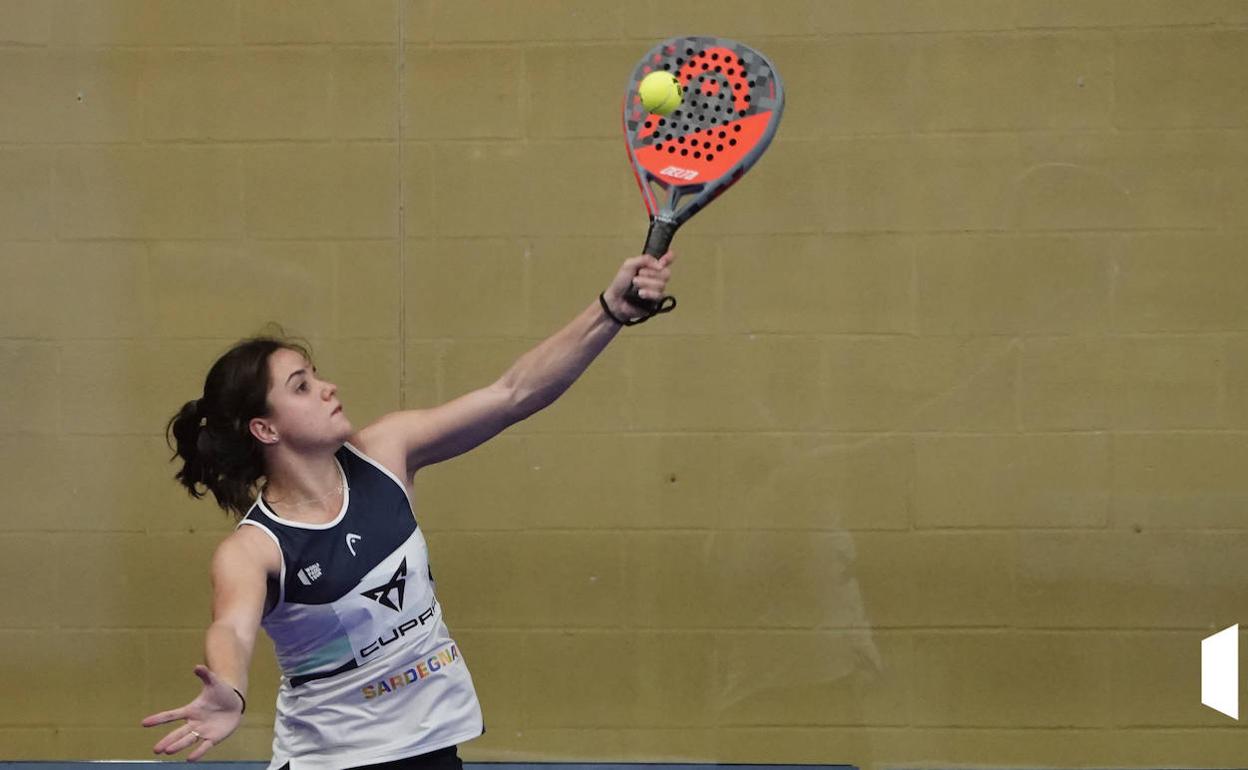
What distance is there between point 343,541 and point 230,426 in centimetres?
33

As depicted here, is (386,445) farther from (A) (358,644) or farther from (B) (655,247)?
(B) (655,247)

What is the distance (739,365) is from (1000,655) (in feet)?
3.59

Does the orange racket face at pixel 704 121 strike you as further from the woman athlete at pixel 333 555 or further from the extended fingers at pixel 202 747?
the extended fingers at pixel 202 747

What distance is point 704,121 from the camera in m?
2.88

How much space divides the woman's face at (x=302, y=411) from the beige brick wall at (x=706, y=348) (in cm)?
152

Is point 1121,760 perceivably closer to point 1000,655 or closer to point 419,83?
point 1000,655

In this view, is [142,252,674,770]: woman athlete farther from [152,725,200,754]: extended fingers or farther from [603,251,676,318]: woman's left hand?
[152,725,200,754]: extended fingers

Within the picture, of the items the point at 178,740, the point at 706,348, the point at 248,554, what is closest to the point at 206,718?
the point at 178,740

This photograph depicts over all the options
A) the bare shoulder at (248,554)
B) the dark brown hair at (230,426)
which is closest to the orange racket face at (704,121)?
the dark brown hair at (230,426)

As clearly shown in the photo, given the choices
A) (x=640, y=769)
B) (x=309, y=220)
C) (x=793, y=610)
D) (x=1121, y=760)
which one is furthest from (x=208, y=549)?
(x=1121, y=760)

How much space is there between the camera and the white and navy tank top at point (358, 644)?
263 centimetres

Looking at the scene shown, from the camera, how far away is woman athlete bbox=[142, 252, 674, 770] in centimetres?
264

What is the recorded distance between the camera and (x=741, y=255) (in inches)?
167

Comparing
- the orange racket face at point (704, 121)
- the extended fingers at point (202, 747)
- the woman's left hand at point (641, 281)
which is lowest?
the extended fingers at point (202, 747)
